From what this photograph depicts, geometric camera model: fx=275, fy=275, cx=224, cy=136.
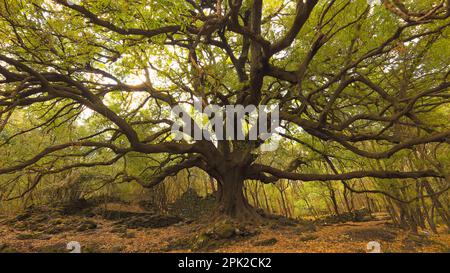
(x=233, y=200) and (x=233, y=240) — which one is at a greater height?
(x=233, y=200)

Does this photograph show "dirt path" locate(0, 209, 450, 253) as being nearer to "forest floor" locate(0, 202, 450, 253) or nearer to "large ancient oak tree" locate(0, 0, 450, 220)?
"forest floor" locate(0, 202, 450, 253)

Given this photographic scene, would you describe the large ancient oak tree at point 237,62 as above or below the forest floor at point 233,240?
above

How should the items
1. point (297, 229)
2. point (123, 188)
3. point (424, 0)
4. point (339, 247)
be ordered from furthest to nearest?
point (123, 188), point (297, 229), point (339, 247), point (424, 0)

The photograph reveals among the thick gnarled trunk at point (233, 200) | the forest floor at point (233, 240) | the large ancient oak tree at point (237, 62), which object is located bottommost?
the forest floor at point (233, 240)

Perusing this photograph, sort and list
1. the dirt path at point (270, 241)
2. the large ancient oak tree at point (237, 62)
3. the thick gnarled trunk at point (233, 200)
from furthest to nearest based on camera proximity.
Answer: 1. the thick gnarled trunk at point (233, 200)
2. the dirt path at point (270, 241)
3. the large ancient oak tree at point (237, 62)

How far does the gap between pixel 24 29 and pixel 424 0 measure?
9.05 meters

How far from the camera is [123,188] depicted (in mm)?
19125

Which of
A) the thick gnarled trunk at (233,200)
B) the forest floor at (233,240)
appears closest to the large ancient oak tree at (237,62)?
the thick gnarled trunk at (233,200)

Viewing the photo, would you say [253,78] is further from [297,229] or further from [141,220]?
[141,220]

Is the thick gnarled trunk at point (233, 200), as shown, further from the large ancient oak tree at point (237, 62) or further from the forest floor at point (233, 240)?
the forest floor at point (233, 240)

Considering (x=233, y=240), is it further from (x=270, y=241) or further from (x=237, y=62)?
(x=237, y=62)

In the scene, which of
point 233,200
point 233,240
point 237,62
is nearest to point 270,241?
point 233,240

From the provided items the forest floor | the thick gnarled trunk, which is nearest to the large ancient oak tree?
the thick gnarled trunk
